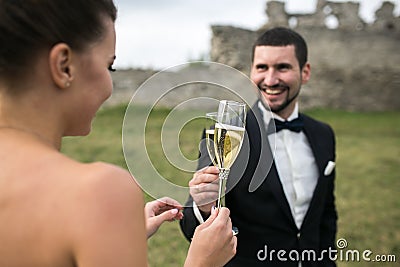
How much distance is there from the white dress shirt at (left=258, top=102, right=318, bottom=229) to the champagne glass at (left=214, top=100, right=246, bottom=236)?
103 cm

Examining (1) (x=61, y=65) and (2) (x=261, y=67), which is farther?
(2) (x=261, y=67)

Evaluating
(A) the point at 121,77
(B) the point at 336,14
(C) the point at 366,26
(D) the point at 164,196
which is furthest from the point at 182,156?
(B) the point at 336,14

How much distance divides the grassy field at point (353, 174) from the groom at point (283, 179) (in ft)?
2.43

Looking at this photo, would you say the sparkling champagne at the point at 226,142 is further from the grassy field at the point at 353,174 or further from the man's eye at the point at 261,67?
the man's eye at the point at 261,67

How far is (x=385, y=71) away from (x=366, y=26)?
297 cm

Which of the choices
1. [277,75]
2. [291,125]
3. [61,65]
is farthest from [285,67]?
[61,65]

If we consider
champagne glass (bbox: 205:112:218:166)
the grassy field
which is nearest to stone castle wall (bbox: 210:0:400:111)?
the grassy field

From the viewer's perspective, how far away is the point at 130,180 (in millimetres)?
871

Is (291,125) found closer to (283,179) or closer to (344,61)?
(283,179)

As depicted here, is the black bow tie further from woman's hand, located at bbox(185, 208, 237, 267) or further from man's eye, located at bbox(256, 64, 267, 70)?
woman's hand, located at bbox(185, 208, 237, 267)

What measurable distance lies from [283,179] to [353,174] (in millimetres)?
6466

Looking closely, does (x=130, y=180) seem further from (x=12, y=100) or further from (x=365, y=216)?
(x=365, y=216)

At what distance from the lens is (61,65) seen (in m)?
0.92

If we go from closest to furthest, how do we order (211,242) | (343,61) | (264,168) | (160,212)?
(211,242) < (160,212) < (264,168) < (343,61)
